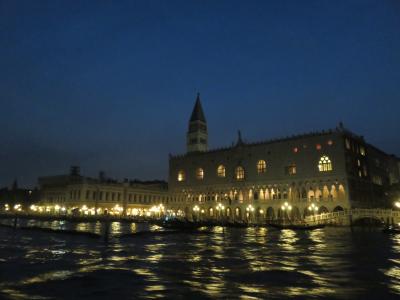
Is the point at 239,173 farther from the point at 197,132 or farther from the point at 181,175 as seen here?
the point at 197,132

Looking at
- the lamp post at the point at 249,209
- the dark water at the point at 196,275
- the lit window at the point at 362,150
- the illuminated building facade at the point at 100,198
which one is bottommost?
the dark water at the point at 196,275

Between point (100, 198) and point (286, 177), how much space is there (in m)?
43.1

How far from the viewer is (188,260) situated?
1694cm

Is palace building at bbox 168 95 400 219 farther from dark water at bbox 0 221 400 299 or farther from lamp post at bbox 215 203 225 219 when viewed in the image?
dark water at bbox 0 221 400 299

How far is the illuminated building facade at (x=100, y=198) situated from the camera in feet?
253

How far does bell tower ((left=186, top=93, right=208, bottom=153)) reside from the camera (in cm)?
9281

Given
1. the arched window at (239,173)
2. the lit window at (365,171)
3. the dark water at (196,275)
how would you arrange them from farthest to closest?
the arched window at (239,173), the lit window at (365,171), the dark water at (196,275)

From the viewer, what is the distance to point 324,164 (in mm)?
60719

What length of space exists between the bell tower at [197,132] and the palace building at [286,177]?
24.0 ft

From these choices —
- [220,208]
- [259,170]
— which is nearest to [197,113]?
[259,170]

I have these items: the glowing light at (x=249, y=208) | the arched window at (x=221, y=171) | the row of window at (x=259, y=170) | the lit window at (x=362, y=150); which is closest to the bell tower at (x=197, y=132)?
the row of window at (x=259, y=170)

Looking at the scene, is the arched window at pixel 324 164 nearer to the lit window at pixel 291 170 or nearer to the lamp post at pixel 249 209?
the lit window at pixel 291 170

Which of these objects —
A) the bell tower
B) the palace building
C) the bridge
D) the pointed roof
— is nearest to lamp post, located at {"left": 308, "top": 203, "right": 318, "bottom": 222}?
the palace building

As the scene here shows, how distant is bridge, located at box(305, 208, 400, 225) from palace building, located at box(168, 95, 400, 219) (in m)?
4.79
